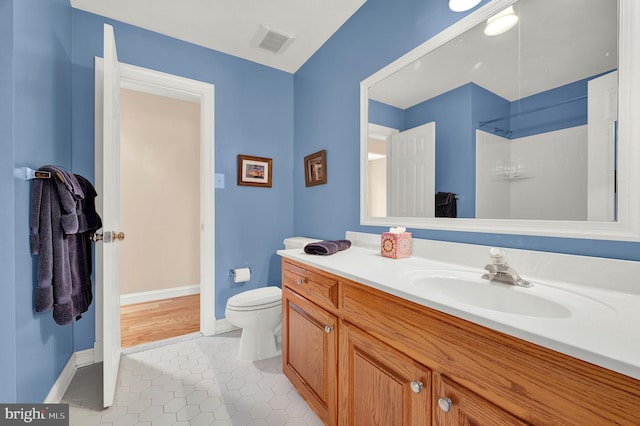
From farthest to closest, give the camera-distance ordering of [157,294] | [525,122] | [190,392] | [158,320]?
1. [157,294]
2. [158,320]
3. [190,392]
4. [525,122]

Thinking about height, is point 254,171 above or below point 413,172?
above

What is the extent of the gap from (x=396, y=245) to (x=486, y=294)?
47cm

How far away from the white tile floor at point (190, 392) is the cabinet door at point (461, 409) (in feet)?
2.96

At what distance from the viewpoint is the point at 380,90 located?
1.71 meters

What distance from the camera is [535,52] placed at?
1018 millimetres

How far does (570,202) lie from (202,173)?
7.74 feet

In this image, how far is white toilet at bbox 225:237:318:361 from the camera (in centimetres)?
187

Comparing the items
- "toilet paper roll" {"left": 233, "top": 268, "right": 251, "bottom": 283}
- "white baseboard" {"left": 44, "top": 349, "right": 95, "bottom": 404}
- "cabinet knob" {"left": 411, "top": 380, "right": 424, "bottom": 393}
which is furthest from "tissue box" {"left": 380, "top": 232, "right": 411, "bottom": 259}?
"white baseboard" {"left": 44, "top": 349, "right": 95, "bottom": 404}

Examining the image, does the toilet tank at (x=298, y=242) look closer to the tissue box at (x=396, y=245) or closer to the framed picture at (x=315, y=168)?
the framed picture at (x=315, y=168)

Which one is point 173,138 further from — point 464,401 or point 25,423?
point 464,401

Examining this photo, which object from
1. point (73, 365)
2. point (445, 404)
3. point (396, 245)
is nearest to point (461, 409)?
point (445, 404)

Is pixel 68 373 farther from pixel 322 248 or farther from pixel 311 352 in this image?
pixel 322 248

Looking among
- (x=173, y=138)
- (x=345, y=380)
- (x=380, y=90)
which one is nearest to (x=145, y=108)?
(x=173, y=138)

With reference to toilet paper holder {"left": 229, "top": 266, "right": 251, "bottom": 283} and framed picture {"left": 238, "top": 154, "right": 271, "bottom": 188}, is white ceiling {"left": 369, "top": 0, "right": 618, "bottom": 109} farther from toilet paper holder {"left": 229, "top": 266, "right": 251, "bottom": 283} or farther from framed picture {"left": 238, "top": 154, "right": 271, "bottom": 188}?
toilet paper holder {"left": 229, "top": 266, "right": 251, "bottom": 283}
